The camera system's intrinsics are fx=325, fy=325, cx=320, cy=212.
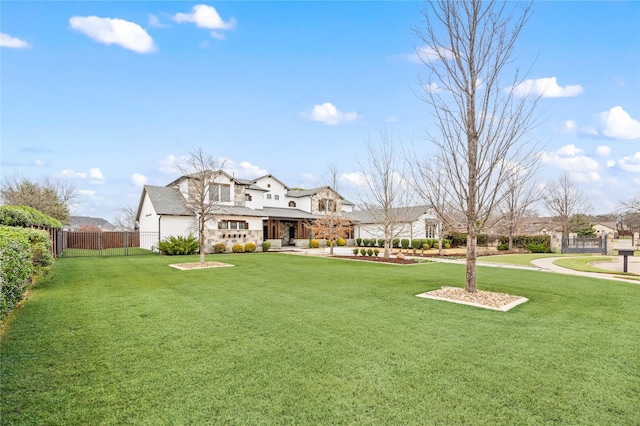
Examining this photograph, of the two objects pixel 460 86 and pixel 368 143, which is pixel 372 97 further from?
pixel 460 86

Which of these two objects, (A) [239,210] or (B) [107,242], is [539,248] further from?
(B) [107,242]

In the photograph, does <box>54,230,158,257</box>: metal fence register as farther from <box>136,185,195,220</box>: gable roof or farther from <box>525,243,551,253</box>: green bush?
<box>525,243,551,253</box>: green bush

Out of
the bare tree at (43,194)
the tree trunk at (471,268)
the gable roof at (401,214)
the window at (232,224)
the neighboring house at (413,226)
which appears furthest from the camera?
the neighboring house at (413,226)

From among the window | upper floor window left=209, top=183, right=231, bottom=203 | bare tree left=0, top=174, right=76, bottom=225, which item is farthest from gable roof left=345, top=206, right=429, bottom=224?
bare tree left=0, top=174, right=76, bottom=225

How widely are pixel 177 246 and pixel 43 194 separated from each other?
18.6m

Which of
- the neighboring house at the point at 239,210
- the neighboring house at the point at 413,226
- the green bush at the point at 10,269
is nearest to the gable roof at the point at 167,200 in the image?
the neighboring house at the point at 239,210

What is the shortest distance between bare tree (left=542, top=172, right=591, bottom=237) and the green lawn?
32531mm

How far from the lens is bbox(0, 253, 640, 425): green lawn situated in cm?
292

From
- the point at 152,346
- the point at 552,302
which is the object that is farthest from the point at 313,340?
the point at 552,302

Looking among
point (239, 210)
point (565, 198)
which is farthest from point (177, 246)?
point (565, 198)

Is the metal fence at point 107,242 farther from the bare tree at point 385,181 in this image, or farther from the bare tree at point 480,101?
the bare tree at point 480,101

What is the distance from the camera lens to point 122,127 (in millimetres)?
17234

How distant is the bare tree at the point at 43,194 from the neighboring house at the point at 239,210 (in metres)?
7.63

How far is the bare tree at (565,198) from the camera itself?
3444cm
